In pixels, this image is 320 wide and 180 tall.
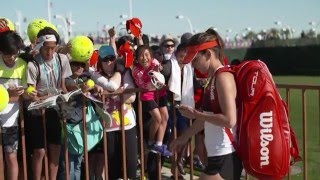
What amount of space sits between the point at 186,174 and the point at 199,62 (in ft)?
10.9

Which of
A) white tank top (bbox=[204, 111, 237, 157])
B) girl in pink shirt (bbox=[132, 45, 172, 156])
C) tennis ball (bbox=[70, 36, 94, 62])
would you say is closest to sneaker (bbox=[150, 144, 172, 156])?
girl in pink shirt (bbox=[132, 45, 172, 156])

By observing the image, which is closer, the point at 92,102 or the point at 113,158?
the point at 92,102

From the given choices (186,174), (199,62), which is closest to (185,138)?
(199,62)

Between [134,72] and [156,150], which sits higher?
[134,72]

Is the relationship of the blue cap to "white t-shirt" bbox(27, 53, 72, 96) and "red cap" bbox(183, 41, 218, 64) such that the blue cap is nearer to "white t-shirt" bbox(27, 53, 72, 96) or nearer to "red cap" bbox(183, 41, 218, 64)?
"white t-shirt" bbox(27, 53, 72, 96)

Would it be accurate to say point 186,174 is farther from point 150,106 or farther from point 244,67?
point 244,67

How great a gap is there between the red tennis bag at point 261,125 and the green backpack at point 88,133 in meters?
1.66

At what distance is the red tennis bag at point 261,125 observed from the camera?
340 centimetres

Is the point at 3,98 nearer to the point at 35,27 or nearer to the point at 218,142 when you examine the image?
the point at 35,27

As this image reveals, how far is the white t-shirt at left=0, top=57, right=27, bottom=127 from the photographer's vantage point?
4224mm

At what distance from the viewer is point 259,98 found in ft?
11.2

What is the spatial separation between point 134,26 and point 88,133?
1.96 metres

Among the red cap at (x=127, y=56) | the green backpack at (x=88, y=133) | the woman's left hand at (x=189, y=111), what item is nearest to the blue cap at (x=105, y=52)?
the red cap at (x=127, y=56)

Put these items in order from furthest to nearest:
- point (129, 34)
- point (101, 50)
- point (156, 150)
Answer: point (129, 34)
point (156, 150)
point (101, 50)
